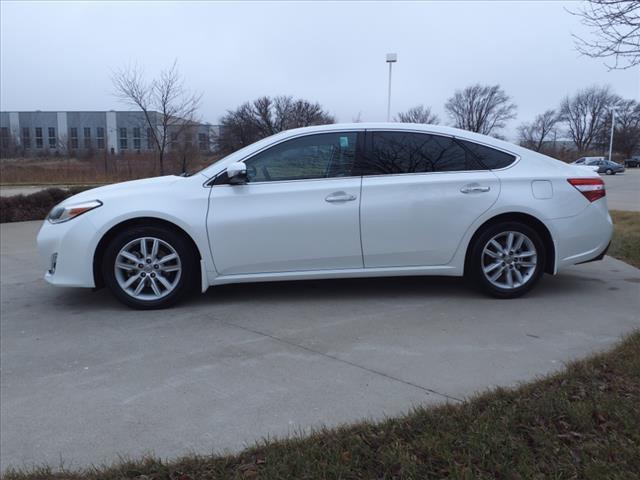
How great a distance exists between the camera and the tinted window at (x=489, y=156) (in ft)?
16.9

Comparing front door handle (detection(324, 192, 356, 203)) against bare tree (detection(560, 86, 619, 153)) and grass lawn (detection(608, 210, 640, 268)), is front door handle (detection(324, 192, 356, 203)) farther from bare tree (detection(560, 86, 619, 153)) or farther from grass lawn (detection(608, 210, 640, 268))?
bare tree (detection(560, 86, 619, 153))

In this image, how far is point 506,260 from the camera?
200 inches

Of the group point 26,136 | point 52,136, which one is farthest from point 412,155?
point 52,136

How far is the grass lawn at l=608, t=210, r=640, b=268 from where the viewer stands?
282 inches

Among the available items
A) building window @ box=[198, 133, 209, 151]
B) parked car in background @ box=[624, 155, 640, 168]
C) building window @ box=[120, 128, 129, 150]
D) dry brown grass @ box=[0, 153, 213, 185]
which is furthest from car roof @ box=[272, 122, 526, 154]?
A: building window @ box=[120, 128, 129, 150]

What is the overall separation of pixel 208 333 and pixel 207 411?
1350mm

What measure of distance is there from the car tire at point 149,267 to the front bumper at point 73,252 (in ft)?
0.52

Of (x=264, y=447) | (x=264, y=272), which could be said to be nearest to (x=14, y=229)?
(x=264, y=272)

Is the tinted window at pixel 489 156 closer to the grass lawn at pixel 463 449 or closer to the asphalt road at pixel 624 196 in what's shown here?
the grass lawn at pixel 463 449

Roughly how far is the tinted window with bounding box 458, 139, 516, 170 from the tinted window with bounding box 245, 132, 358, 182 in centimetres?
113

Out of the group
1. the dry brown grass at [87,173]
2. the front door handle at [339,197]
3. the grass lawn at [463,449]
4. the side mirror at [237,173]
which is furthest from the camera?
the dry brown grass at [87,173]

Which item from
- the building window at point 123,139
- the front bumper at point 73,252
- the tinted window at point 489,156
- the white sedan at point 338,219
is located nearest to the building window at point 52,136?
the building window at point 123,139

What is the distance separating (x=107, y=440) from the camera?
2775 mm

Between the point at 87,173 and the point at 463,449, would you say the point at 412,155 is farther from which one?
the point at 87,173
